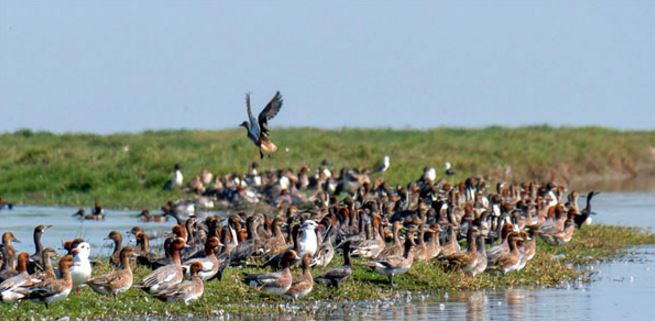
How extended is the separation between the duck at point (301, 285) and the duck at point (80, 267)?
2373mm

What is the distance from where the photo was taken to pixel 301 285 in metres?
16.5

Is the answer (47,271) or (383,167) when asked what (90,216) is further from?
(47,271)

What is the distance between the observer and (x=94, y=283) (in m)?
15.4

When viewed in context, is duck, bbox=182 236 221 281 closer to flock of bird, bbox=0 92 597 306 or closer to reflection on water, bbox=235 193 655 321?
flock of bird, bbox=0 92 597 306

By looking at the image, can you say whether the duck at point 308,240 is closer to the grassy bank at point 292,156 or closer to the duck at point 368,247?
the duck at point 368,247

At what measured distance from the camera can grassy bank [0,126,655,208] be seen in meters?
40.0

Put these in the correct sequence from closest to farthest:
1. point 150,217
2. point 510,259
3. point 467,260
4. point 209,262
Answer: point 209,262 < point 467,260 < point 510,259 < point 150,217

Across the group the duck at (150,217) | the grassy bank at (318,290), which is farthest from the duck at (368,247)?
the duck at (150,217)

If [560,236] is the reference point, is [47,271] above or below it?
above

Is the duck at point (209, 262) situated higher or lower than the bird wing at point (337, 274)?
higher

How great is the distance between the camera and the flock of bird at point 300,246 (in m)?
15.5

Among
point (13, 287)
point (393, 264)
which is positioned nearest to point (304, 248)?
point (393, 264)

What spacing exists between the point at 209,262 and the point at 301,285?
48.1 inches

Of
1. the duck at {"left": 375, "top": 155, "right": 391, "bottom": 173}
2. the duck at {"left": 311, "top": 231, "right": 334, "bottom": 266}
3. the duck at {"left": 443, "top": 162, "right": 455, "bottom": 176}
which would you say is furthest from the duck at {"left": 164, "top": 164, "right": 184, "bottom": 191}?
the duck at {"left": 311, "top": 231, "right": 334, "bottom": 266}
